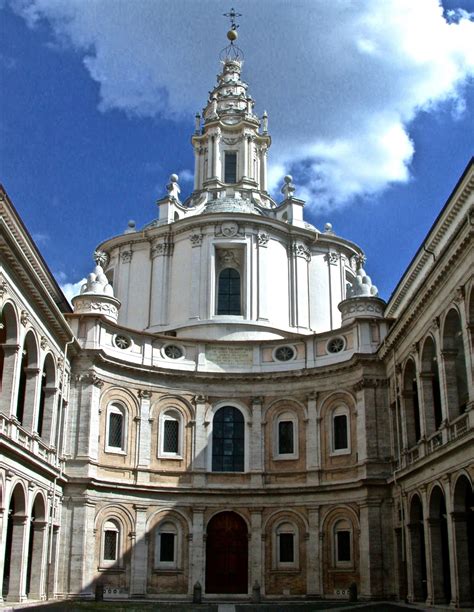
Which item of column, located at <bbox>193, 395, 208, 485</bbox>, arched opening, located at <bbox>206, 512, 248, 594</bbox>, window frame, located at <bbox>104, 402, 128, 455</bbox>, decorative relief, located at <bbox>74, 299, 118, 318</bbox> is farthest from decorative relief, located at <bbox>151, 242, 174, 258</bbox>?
arched opening, located at <bbox>206, 512, 248, 594</bbox>

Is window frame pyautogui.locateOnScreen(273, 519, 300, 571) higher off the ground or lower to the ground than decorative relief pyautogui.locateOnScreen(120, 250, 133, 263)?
lower

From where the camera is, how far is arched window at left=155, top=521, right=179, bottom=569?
137 ft

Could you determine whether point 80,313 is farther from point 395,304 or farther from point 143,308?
point 395,304

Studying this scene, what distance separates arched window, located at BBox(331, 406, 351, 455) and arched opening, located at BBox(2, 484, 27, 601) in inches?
669

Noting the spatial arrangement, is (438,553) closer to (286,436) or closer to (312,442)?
(312,442)

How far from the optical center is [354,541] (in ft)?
134

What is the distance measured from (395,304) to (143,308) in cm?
1613

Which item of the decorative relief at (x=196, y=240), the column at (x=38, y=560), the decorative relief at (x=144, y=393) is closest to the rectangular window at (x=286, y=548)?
the decorative relief at (x=144, y=393)

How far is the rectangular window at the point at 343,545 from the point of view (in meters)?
41.1

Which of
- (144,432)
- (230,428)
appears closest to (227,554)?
(230,428)

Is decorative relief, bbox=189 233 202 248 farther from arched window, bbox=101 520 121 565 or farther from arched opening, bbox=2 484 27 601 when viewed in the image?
arched opening, bbox=2 484 27 601

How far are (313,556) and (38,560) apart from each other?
14004 millimetres

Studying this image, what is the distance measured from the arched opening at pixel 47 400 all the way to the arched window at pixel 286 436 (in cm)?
1288

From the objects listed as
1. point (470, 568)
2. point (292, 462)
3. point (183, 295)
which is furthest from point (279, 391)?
point (470, 568)
